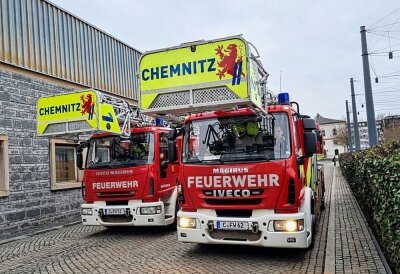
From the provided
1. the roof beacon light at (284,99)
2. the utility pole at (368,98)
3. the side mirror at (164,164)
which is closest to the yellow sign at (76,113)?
the side mirror at (164,164)

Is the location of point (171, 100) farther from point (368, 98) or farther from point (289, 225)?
point (368, 98)

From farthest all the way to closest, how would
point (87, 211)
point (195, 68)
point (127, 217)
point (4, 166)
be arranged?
point (4, 166) → point (87, 211) → point (127, 217) → point (195, 68)

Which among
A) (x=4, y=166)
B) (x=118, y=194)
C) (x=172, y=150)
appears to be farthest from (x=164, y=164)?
(x=4, y=166)

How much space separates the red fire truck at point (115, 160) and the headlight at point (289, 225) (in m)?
3.25

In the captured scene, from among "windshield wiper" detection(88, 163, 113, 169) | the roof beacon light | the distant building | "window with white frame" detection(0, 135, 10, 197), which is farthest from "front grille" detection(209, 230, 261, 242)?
the distant building

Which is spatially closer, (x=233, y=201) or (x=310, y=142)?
(x=233, y=201)

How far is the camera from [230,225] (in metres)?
5.66

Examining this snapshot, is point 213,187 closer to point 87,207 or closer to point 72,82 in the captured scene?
point 87,207

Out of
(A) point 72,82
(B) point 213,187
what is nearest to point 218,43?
(B) point 213,187

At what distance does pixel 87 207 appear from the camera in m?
8.45

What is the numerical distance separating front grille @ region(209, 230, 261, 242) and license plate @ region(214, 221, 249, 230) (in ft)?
0.31

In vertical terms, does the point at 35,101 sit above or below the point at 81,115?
above

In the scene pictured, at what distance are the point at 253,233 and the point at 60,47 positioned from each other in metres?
9.47

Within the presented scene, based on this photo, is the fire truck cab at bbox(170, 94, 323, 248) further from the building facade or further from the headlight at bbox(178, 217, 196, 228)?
the building facade
